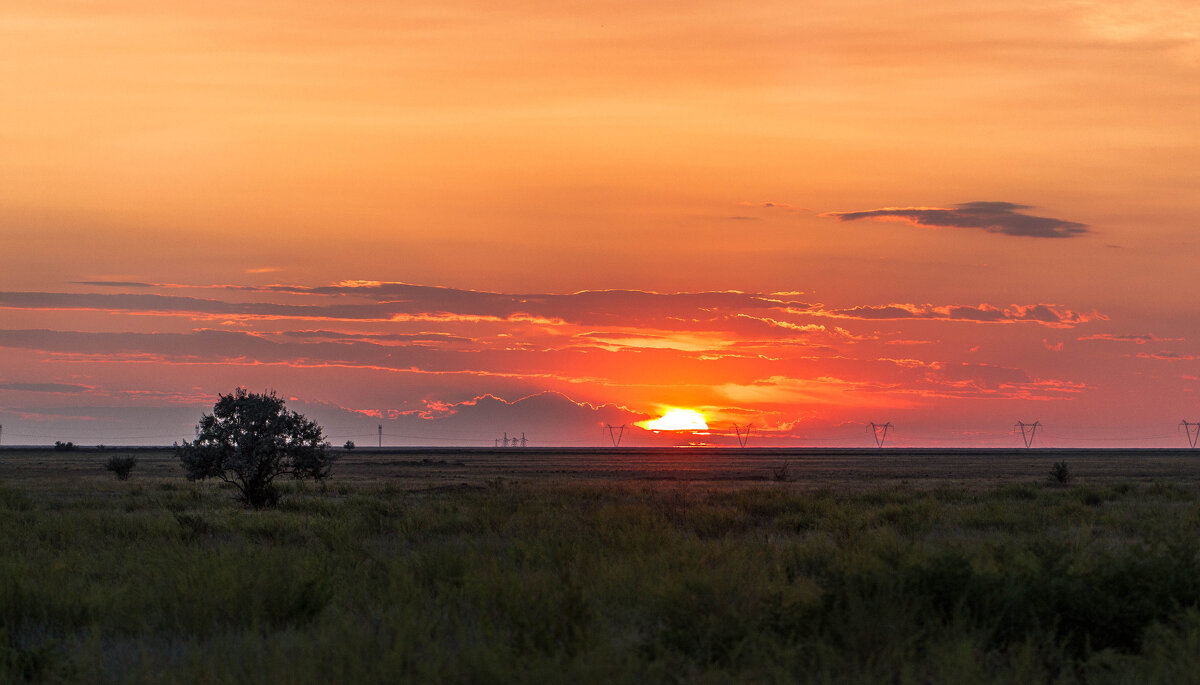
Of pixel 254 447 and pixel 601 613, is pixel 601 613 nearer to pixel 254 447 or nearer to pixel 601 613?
pixel 601 613

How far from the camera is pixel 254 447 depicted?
36156mm

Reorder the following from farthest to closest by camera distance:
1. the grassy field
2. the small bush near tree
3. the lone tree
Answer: the small bush near tree
the lone tree
the grassy field

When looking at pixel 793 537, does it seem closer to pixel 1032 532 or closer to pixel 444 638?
pixel 1032 532

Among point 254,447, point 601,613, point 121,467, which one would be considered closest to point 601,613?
point 601,613

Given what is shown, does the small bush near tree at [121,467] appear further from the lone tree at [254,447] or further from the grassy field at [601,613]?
the grassy field at [601,613]

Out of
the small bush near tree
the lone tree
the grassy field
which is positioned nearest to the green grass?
the grassy field

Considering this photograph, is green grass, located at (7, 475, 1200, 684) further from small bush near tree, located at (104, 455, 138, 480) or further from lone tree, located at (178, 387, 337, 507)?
small bush near tree, located at (104, 455, 138, 480)

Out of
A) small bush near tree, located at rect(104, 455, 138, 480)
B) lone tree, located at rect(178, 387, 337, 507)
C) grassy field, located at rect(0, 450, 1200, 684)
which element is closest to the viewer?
grassy field, located at rect(0, 450, 1200, 684)

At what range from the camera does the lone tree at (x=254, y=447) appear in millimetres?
36031

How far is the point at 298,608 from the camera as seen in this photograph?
1295cm

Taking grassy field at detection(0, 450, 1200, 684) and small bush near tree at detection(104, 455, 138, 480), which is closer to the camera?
grassy field at detection(0, 450, 1200, 684)

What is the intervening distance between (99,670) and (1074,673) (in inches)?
378

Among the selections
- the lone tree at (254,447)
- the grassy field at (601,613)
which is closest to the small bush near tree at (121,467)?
the lone tree at (254,447)

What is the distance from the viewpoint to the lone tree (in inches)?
1419
